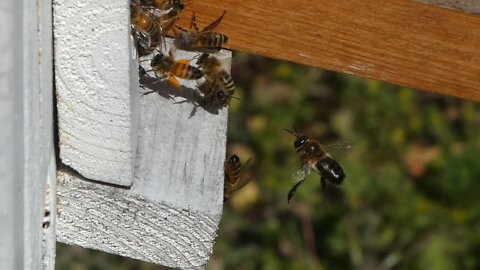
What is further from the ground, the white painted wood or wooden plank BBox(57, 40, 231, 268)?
the white painted wood

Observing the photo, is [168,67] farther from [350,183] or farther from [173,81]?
[350,183]

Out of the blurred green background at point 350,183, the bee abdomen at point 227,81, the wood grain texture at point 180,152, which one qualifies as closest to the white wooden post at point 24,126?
the wood grain texture at point 180,152

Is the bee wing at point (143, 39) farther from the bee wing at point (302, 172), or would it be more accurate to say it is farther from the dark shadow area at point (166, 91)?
the bee wing at point (302, 172)

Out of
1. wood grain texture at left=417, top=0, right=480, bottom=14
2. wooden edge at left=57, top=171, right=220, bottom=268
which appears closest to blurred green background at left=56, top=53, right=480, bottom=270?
wooden edge at left=57, top=171, right=220, bottom=268

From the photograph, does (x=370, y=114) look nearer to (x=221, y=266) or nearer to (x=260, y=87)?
(x=260, y=87)

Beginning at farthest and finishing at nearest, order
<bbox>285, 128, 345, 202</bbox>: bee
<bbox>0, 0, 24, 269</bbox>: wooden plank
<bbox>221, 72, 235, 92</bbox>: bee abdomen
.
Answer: <bbox>285, 128, 345, 202</bbox>: bee < <bbox>221, 72, 235, 92</bbox>: bee abdomen < <bbox>0, 0, 24, 269</bbox>: wooden plank

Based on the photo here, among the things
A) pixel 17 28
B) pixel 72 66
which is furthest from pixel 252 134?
pixel 17 28

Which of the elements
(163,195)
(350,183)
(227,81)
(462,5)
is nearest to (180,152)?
(163,195)

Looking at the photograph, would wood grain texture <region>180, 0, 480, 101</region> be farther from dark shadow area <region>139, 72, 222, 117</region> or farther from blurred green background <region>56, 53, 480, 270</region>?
blurred green background <region>56, 53, 480, 270</region>
